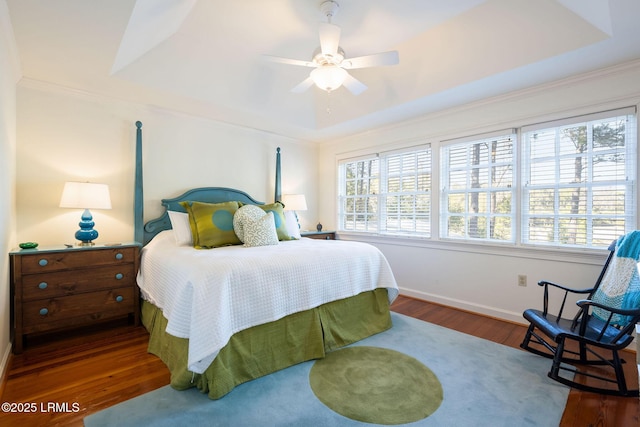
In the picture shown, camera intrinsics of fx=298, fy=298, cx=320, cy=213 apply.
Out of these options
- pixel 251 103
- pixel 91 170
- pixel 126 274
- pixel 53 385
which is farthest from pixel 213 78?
pixel 53 385

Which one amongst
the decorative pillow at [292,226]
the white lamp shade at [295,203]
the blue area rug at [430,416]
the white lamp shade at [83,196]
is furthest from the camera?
the white lamp shade at [295,203]

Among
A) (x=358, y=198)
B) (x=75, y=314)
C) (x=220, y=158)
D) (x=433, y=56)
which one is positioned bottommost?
(x=75, y=314)

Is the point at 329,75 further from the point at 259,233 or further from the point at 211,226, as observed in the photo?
the point at 211,226

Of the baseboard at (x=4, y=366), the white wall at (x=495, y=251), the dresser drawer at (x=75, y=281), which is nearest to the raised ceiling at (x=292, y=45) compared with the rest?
the white wall at (x=495, y=251)

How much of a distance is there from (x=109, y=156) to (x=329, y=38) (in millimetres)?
2605

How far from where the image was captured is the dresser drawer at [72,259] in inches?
93.3

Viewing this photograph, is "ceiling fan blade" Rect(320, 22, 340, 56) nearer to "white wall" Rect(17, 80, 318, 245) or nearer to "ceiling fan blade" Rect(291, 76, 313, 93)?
"ceiling fan blade" Rect(291, 76, 313, 93)

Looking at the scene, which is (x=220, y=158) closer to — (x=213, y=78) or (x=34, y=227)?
(x=213, y=78)

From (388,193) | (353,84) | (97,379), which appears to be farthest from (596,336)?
(97,379)

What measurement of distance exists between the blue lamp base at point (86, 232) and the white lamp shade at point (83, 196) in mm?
193

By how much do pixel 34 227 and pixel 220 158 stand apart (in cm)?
199

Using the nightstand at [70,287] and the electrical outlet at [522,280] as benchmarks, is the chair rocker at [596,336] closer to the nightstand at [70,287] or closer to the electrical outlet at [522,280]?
the electrical outlet at [522,280]

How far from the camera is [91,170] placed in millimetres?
3062

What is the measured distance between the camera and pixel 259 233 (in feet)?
9.29
